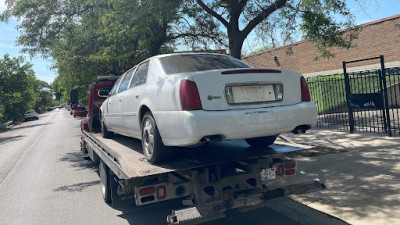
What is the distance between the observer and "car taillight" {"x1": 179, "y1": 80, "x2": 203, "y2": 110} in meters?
3.44

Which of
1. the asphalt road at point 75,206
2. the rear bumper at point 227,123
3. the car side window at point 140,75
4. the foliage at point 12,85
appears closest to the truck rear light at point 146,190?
the rear bumper at point 227,123

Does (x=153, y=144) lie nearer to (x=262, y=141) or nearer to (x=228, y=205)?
(x=228, y=205)

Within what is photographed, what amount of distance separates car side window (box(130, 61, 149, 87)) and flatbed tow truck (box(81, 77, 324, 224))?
1071 millimetres

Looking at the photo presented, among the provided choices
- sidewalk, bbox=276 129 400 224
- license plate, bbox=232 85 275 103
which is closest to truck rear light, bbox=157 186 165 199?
license plate, bbox=232 85 275 103

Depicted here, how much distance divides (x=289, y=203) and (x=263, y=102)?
81.2 inches

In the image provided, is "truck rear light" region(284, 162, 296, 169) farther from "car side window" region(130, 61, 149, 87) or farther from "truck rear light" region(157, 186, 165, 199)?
"car side window" region(130, 61, 149, 87)

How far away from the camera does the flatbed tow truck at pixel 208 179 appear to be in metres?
3.42

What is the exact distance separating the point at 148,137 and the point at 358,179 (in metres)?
3.56

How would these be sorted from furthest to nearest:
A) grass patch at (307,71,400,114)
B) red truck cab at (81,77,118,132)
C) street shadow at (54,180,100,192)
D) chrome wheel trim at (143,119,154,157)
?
grass patch at (307,71,400,114)
red truck cab at (81,77,118,132)
street shadow at (54,180,100,192)
chrome wheel trim at (143,119,154,157)

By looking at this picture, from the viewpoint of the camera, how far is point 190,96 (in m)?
3.44


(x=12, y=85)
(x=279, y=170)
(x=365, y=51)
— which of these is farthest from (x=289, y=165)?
(x=12, y=85)

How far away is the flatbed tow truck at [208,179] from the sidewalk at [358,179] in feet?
2.65

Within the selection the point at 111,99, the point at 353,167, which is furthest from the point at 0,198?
the point at 353,167

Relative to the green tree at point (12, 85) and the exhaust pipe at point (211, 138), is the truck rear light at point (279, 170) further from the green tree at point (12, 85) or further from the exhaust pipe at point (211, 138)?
the green tree at point (12, 85)
